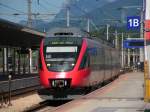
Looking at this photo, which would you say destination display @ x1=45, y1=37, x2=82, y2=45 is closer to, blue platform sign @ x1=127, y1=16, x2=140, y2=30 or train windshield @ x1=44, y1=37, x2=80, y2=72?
train windshield @ x1=44, y1=37, x2=80, y2=72

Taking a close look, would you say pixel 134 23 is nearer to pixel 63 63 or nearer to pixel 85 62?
pixel 85 62

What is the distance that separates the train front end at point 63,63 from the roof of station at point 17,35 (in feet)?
30.2

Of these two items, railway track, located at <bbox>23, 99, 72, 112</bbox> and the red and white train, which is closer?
railway track, located at <bbox>23, 99, 72, 112</bbox>

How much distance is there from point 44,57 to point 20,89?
35.2 feet

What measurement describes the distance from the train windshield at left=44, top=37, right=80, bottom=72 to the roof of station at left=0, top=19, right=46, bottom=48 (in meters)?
9.26

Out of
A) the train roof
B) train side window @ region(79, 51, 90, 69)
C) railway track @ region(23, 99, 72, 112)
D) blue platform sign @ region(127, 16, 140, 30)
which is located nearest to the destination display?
the train roof

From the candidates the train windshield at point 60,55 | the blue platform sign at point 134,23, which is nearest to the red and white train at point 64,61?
the train windshield at point 60,55

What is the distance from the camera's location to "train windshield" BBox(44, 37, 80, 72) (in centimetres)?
2636

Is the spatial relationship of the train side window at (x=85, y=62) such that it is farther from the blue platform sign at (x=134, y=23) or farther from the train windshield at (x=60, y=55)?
the blue platform sign at (x=134, y=23)

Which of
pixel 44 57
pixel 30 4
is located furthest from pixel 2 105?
pixel 30 4

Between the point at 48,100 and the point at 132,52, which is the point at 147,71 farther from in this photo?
the point at 132,52

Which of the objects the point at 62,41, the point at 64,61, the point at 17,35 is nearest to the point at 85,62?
the point at 64,61

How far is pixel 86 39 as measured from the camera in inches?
1132

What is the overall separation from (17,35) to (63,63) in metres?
18.9
